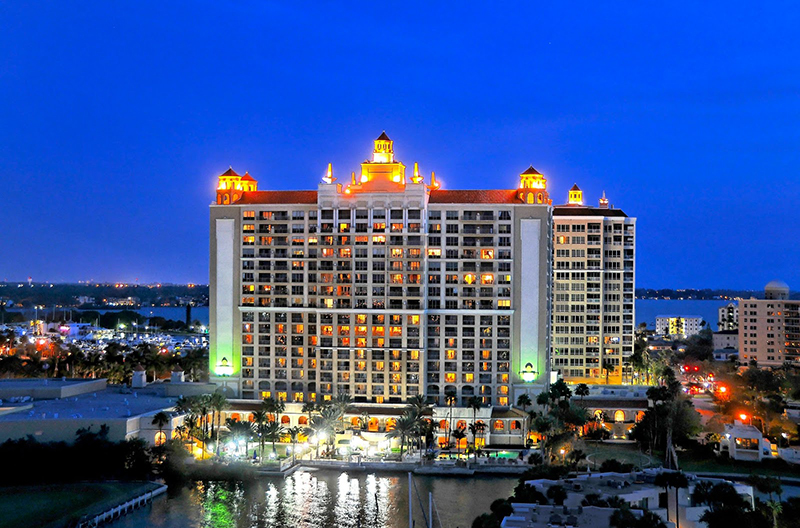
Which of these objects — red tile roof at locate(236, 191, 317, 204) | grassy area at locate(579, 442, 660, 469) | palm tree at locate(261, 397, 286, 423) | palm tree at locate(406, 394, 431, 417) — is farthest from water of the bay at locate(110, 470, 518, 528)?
red tile roof at locate(236, 191, 317, 204)

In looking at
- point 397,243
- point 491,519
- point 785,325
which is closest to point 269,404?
point 397,243

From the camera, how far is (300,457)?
276ft

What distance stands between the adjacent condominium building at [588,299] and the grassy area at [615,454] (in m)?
30.1

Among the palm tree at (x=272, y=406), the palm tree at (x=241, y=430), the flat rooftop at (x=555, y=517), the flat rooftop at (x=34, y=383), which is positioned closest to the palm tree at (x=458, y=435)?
the palm tree at (x=272, y=406)

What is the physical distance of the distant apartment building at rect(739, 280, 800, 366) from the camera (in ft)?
494

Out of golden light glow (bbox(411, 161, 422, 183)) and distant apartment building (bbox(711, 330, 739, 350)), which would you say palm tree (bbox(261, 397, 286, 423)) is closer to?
golden light glow (bbox(411, 161, 422, 183))

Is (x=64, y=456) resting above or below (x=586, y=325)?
below

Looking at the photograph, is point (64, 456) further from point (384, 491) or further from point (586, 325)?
point (586, 325)

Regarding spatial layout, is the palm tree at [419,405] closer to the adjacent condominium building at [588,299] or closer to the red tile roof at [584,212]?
the adjacent condominium building at [588,299]

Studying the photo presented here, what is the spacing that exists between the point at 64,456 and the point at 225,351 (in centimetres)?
3160

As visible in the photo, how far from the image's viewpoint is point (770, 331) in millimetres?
153250

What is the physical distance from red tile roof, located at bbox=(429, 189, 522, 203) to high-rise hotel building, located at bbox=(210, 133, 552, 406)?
0.82 feet

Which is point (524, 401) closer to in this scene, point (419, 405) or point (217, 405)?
point (419, 405)

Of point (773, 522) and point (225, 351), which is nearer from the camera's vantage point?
point (773, 522)
